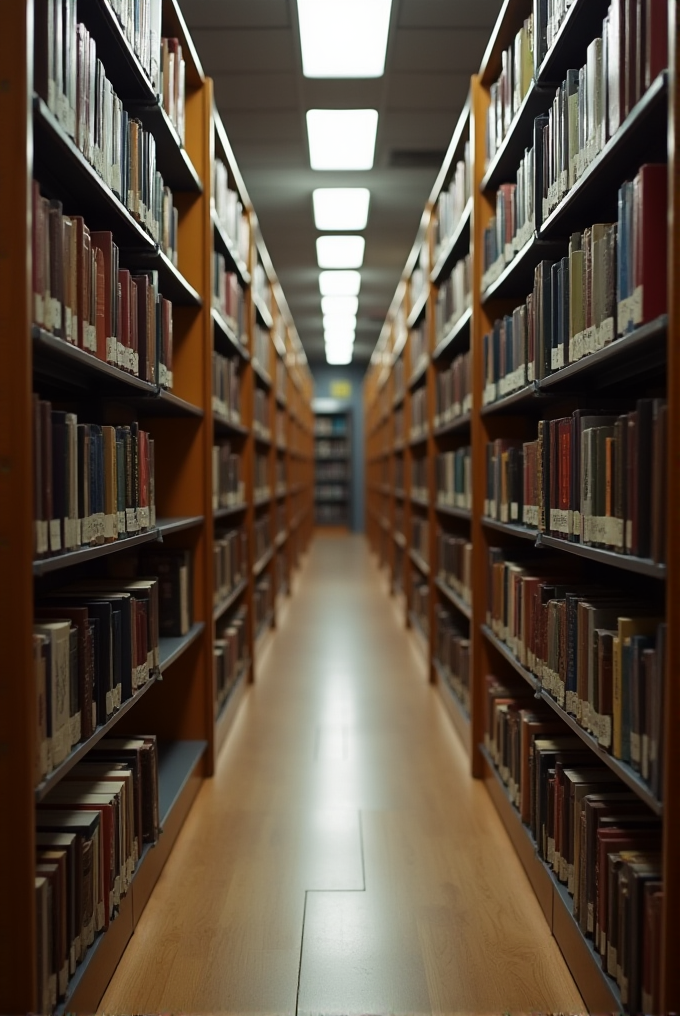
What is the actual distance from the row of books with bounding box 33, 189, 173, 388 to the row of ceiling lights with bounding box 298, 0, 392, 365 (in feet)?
6.40

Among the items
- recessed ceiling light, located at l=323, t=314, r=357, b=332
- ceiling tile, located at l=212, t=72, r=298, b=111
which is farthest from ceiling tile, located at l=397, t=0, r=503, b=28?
recessed ceiling light, located at l=323, t=314, r=357, b=332

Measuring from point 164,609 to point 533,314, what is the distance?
1552 millimetres

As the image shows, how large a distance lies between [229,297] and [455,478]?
1354mm

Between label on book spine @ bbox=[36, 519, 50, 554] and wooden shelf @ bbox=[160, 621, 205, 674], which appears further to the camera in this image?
wooden shelf @ bbox=[160, 621, 205, 674]

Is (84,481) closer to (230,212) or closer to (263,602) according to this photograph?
(230,212)

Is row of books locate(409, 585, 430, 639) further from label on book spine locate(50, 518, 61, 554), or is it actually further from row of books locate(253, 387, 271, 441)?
label on book spine locate(50, 518, 61, 554)

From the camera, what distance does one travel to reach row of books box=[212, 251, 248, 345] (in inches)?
140

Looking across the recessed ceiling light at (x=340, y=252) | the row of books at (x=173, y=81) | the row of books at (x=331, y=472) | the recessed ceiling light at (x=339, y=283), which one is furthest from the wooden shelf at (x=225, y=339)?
the row of books at (x=331, y=472)

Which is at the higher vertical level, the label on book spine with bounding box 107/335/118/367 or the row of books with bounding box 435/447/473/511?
the label on book spine with bounding box 107/335/118/367

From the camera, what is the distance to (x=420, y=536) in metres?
5.82

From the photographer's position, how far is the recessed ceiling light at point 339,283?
880cm

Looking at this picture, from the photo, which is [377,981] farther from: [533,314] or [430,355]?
[430,355]

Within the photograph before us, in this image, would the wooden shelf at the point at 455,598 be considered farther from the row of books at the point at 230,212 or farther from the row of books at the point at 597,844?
the row of books at the point at 230,212

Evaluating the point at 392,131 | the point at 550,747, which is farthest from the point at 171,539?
the point at 392,131
